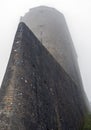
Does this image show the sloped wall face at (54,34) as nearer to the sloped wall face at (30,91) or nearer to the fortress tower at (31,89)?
the fortress tower at (31,89)

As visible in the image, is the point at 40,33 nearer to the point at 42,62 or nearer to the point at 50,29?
the point at 50,29

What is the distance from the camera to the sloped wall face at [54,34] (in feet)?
42.8

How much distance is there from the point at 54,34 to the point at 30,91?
950 centimetres

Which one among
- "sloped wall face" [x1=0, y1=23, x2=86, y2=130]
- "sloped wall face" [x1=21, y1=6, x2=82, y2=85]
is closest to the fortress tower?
"sloped wall face" [x1=0, y1=23, x2=86, y2=130]

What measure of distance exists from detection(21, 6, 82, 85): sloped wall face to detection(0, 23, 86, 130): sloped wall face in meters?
5.82

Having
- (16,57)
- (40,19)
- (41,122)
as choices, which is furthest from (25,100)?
(40,19)

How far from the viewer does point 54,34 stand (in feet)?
46.6

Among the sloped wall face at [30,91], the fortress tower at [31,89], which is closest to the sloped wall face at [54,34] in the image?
the fortress tower at [31,89]

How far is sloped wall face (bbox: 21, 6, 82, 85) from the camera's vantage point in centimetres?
1304

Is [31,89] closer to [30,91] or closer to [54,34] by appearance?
[30,91]

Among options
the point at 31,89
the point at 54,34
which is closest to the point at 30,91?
the point at 31,89

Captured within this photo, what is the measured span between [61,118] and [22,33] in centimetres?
257

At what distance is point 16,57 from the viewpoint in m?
5.27

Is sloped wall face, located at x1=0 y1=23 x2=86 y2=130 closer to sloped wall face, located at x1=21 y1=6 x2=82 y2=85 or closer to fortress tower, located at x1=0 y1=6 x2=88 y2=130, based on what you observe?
fortress tower, located at x1=0 y1=6 x2=88 y2=130
